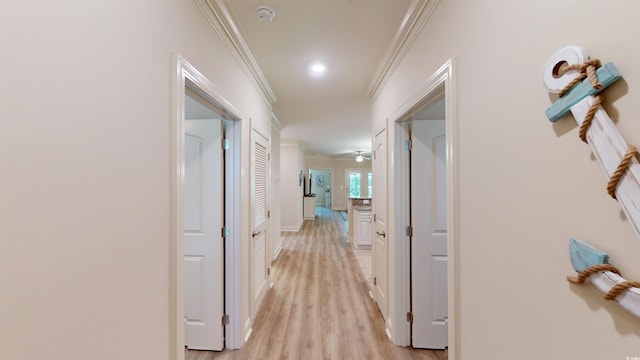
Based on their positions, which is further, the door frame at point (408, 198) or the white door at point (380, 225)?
the white door at point (380, 225)

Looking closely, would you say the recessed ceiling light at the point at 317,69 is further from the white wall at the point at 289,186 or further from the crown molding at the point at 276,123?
the white wall at the point at 289,186

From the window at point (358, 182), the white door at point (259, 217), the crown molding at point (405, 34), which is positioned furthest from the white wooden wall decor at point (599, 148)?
the window at point (358, 182)

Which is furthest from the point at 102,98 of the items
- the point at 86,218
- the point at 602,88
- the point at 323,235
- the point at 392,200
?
the point at 323,235

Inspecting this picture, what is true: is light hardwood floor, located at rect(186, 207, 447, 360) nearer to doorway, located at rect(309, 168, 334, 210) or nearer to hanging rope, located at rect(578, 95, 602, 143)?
hanging rope, located at rect(578, 95, 602, 143)

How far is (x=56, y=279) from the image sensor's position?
659mm

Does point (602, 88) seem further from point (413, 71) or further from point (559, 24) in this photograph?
point (413, 71)

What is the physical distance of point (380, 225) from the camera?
2686 millimetres

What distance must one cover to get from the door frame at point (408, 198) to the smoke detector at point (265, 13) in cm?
112

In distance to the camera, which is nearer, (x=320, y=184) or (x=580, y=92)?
(x=580, y=92)

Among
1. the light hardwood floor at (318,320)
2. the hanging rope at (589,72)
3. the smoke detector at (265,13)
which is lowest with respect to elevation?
the light hardwood floor at (318,320)

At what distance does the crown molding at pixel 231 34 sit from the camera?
1.47 meters

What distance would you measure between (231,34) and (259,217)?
187 cm

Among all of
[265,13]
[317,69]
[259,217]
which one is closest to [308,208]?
[259,217]

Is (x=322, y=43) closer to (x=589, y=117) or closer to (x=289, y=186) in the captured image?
(x=589, y=117)
